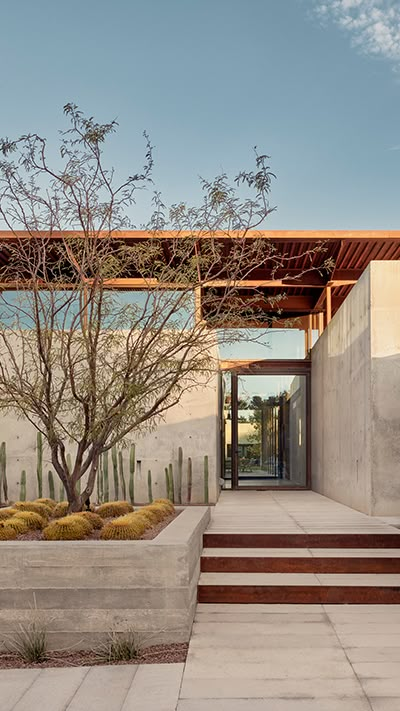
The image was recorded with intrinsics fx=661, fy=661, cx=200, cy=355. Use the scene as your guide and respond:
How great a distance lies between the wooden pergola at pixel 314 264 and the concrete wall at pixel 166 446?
6.89 ft

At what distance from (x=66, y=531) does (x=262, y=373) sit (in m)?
9.20

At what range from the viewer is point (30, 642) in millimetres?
4301

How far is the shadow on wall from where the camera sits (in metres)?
10.1

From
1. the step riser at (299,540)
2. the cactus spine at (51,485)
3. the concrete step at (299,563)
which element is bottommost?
the concrete step at (299,563)

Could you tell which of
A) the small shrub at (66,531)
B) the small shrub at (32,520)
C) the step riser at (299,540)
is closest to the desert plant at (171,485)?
the step riser at (299,540)

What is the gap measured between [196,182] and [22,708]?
444 cm

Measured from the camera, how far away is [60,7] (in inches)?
445

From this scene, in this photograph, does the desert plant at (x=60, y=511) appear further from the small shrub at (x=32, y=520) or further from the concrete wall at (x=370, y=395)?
the concrete wall at (x=370, y=395)

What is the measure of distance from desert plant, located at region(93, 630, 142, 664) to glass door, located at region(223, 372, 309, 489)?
923cm

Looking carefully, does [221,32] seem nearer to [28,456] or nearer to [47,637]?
[28,456]

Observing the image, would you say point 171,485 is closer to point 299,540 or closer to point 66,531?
point 299,540

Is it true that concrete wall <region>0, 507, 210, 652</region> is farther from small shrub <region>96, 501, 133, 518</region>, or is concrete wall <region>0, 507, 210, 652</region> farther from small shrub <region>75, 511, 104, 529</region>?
small shrub <region>96, 501, 133, 518</region>

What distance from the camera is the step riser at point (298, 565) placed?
5.96 m

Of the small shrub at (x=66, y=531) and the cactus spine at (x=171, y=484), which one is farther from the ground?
the small shrub at (x=66, y=531)
